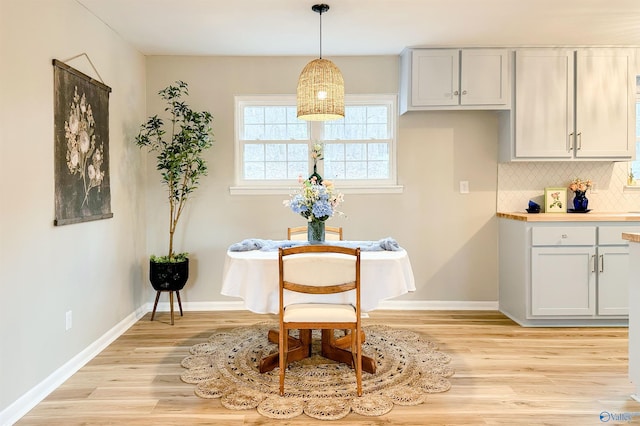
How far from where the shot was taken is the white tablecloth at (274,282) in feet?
8.59

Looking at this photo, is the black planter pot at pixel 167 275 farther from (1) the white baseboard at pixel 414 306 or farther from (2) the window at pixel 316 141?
(2) the window at pixel 316 141

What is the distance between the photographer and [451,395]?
2.54 meters

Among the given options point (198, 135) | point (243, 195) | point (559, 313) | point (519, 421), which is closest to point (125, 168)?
point (198, 135)

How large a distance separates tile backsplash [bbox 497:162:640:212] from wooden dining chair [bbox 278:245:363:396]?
2.56 m

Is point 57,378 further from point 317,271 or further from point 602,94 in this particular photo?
point 602,94

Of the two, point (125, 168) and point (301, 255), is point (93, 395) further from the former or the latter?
point (125, 168)

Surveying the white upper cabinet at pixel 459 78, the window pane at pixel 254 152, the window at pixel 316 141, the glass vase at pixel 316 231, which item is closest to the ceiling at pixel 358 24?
the white upper cabinet at pixel 459 78

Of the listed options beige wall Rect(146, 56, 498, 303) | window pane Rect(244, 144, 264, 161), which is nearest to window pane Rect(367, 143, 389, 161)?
beige wall Rect(146, 56, 498, 303)

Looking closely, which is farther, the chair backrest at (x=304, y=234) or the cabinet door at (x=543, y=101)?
the cabinet door at (x=543, y=101)

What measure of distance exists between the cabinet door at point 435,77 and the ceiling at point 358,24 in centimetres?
11

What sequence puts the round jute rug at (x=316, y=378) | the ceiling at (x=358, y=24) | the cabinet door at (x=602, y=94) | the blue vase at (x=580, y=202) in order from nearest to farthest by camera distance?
the round jute rug at (x=316, y=378), the ceiling at (x=358, y=24), the cabinet door at (x=602, y=94), the blue vase at (x=580, y=202)

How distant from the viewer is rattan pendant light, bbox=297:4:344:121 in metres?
2.94

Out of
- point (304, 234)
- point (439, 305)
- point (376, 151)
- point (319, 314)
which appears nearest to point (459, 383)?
point (319, 314)

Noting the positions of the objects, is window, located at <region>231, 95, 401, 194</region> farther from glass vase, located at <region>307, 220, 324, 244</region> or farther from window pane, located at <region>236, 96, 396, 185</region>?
glass vase, located at <region>307, 220, 324, 244</region>
